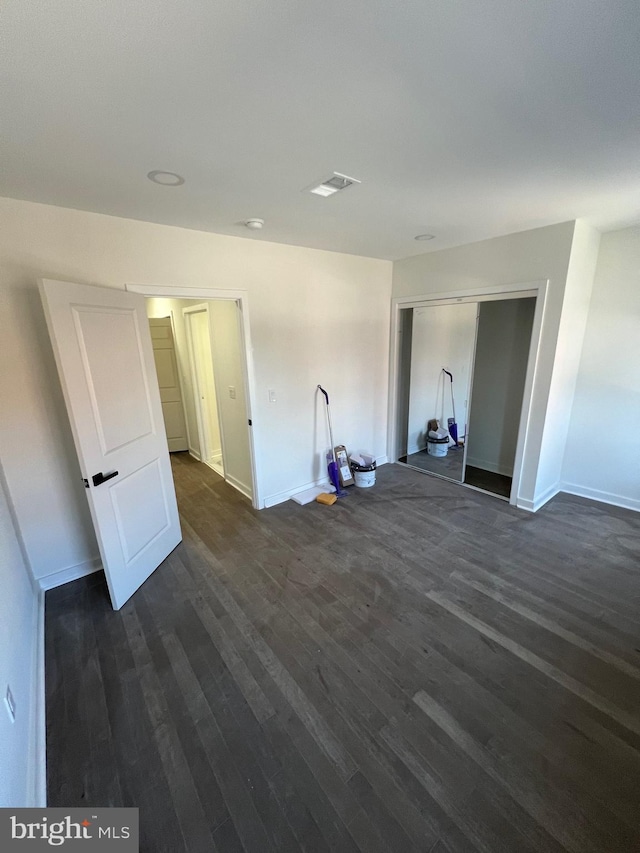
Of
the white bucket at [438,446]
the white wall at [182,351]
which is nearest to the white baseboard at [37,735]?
the white wall at [182,351]

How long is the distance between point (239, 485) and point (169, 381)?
2234 mm

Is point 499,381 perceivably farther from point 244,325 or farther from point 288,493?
point 244,325

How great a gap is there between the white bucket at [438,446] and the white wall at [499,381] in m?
0.31

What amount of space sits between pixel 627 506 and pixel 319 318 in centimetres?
366

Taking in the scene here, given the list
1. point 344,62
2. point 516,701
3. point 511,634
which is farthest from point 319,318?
point 516,701

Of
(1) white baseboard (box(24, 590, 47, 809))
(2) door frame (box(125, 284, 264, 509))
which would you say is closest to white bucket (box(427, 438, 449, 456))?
(2) door frame (box(125, 284, 264, 509))

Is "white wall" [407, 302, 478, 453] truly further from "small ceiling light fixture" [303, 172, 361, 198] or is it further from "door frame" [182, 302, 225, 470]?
"door frame" [182, 302, 225, 470]

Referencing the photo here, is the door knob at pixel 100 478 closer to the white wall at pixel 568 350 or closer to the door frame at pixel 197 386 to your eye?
the door frame at pixel 197 386

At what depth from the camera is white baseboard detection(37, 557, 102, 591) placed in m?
2.49

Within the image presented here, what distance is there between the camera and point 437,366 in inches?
181

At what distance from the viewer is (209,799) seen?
1.34 metres

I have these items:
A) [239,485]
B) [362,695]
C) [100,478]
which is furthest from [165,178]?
[239,485]

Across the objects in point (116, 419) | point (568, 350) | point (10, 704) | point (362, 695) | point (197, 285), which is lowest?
point (362, 695)

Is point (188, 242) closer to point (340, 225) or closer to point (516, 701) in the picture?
point (340, 225)
